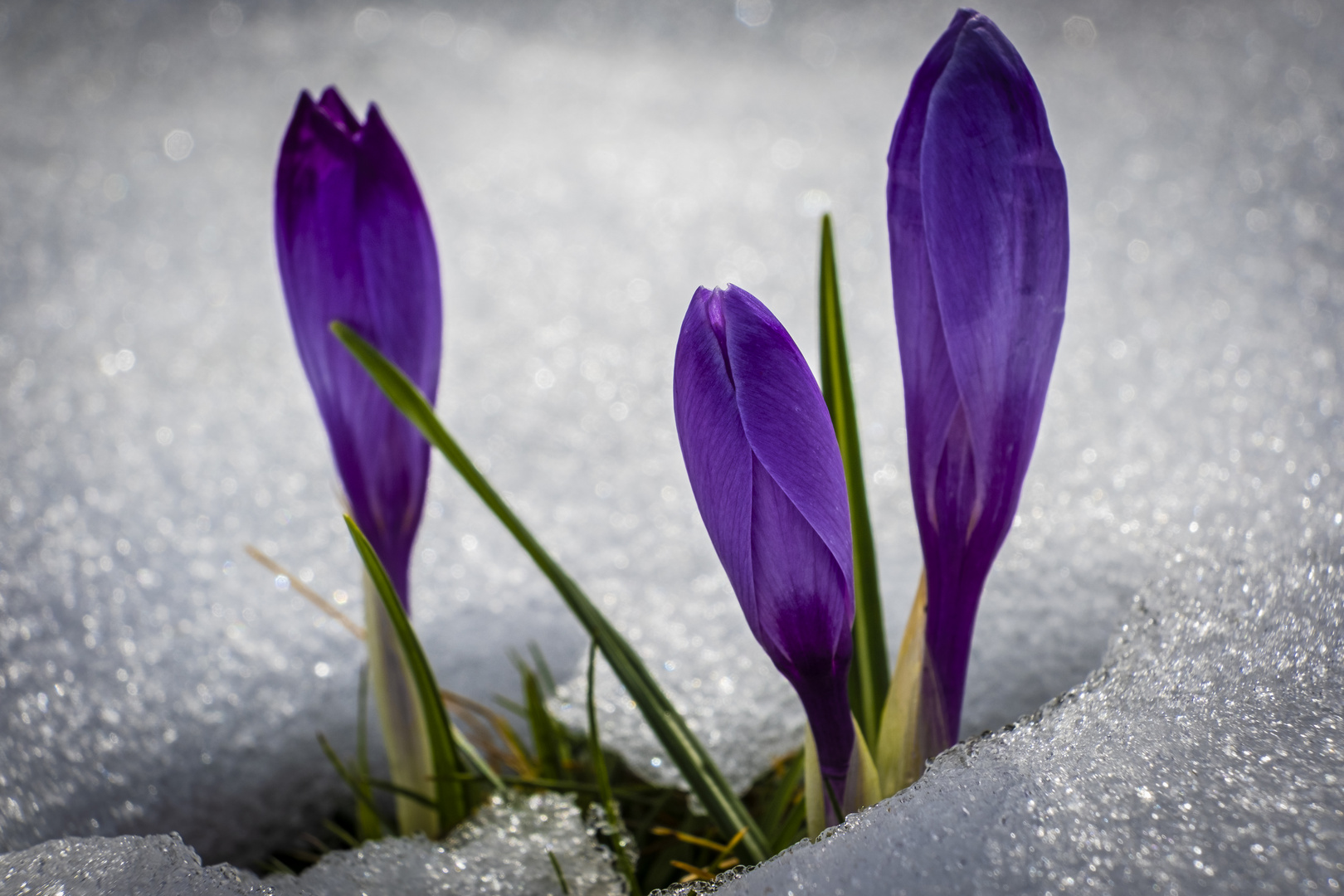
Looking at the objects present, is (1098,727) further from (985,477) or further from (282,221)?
(282,221)

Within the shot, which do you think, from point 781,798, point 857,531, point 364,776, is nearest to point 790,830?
point 781,798

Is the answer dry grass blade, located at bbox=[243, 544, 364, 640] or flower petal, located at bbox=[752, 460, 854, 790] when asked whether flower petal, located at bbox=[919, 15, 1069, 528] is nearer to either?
flower petal, located at bbox=[752, 460, 854, 790]

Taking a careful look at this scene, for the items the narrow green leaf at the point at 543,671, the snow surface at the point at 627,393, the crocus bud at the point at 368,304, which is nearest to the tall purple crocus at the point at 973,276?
the snow surface at the point at 627,393

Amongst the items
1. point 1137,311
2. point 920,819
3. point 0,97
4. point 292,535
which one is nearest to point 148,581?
point 292,535

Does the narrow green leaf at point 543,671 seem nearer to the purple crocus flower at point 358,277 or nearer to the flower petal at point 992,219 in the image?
the purple crocus flower at point 358,277

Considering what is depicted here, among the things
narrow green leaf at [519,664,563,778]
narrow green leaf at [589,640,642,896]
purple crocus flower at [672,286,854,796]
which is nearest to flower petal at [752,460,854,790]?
purple crocus flower at [672,286,854,796]

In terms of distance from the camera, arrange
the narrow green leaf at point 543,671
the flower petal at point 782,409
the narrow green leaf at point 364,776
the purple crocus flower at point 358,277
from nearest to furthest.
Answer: the flower petal at point 782,409 < the purple crocus flower at point 358,277 < the narrow green leaf at point 364,776 < the narrow green leaf at point 543,671
